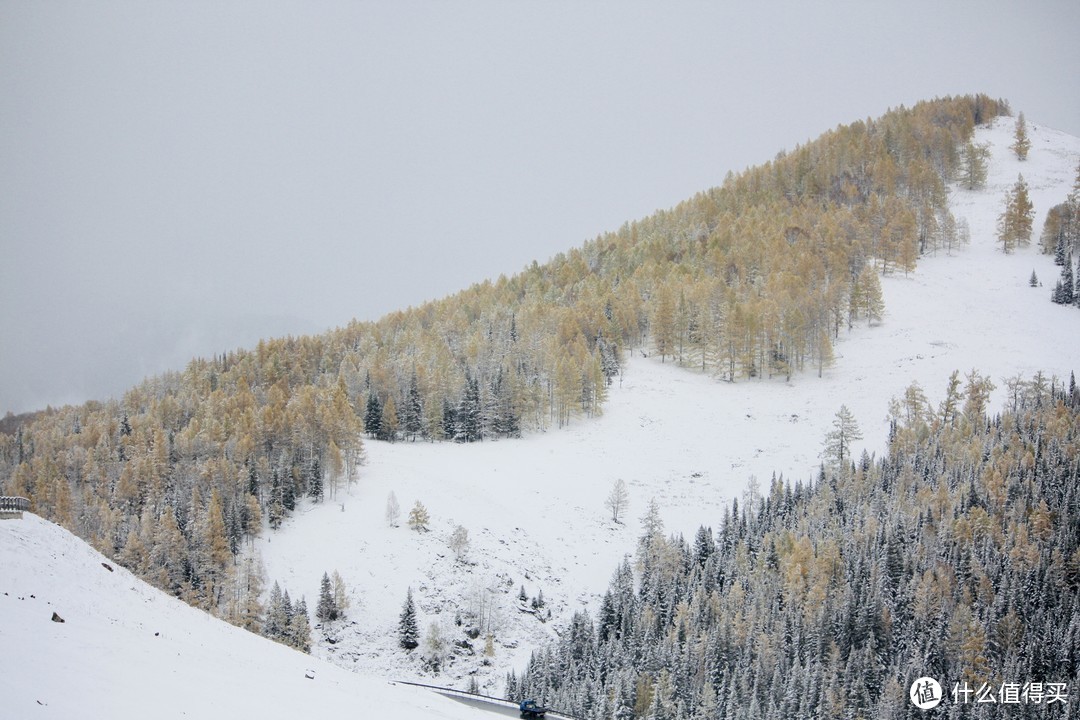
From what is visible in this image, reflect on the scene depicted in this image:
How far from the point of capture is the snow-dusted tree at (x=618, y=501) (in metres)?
90.4

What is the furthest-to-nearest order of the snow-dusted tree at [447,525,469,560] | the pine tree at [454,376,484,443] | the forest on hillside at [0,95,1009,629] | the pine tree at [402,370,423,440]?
the pine tree at [402,370,423,440] < the pine tree at [454,376,484,443] < the forest on hillside at [0,95,1009,629] < the snow-dusted tree at [447,525,469,560]

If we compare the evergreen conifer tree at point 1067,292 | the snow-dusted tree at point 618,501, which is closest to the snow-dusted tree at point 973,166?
the evergreen conifer tree at point 1067,292

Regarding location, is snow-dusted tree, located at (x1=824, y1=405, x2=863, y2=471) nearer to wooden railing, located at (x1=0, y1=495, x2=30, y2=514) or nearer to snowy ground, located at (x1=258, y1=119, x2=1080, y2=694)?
snowy ground, located at (x1=258, y1=119, x2=1080, y2=694)

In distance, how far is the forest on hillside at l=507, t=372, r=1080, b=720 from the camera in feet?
185

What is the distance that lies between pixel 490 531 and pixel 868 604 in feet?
134

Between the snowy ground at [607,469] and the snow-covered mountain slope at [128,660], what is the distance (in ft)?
Result: 122

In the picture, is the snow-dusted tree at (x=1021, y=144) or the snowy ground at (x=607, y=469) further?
the snow-dusted tree at (x=1021, y=144)

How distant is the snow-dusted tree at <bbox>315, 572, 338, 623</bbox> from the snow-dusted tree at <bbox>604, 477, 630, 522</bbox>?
118 ft

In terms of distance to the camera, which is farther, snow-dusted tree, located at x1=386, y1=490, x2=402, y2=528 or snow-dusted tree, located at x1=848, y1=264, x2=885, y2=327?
snow-dusted tree, located at x1=848, y1=264, x2=885, y2=327

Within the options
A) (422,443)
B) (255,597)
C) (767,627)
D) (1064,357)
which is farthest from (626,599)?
(1064,357)

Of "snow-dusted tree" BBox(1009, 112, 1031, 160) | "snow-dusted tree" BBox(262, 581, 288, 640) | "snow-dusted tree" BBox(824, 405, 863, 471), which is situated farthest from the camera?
"snow-dusted tree" BBox(1009, 112, 1031, 160)

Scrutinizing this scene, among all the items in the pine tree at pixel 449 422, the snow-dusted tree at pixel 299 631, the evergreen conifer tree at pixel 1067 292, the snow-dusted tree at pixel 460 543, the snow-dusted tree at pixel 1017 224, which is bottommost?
the snow-dusted tree at pixel 299 631

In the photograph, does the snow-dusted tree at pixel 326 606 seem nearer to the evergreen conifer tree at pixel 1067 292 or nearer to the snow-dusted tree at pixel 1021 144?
the evergreen conifer tree at pixel 1067 292

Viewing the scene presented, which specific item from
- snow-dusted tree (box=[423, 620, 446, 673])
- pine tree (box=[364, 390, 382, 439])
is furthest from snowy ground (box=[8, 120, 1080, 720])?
pine tree (box=[364, 390, 382, 439])
